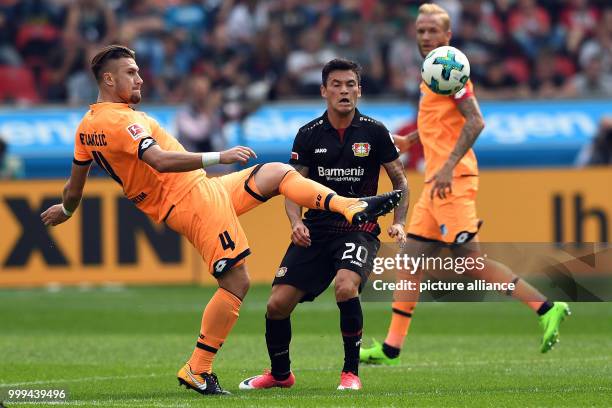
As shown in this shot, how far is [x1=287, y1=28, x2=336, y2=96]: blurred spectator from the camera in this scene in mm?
23047

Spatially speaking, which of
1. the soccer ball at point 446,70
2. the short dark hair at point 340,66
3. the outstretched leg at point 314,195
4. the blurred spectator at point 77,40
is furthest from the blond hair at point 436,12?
the blurred spectator at point 77,40

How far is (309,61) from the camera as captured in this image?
922 inches

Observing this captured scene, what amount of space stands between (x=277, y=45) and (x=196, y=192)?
14891mm

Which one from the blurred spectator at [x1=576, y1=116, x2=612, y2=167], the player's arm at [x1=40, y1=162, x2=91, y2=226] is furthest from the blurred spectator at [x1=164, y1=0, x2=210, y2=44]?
the player's arm at [x1=40, y1=162, x2=91, y2=226]

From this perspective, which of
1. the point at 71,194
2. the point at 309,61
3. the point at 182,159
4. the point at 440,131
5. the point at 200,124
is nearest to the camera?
the point at 182,159

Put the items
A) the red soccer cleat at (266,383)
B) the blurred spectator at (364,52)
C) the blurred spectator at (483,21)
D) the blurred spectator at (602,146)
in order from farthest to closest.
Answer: the blurred spectator at (483,21), the blurred spectator at (364,52), the blurred spectator at (602,146), the red soccer cleat at (266,383)

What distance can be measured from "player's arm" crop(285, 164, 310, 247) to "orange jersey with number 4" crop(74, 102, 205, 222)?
0.68 meters

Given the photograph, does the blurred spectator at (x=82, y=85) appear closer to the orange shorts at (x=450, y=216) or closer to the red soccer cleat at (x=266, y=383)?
the orange shorts at (x=450, y=216)

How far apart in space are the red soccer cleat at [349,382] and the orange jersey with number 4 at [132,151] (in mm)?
1662

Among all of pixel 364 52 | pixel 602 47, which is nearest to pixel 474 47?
pixel 364 52

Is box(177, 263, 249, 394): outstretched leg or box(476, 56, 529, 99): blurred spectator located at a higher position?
box(476, 56, 529, 99): blurred spectator

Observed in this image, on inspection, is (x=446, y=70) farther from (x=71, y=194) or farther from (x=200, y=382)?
(x=200, y=382)

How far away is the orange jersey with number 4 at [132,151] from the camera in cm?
898

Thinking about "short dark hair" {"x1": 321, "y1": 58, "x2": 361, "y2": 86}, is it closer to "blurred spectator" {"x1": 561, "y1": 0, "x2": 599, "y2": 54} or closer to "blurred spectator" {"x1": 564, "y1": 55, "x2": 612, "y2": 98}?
"blurred spectator" {"x1": 564, "y1": 55, "x2": 612, "y2": 98}
